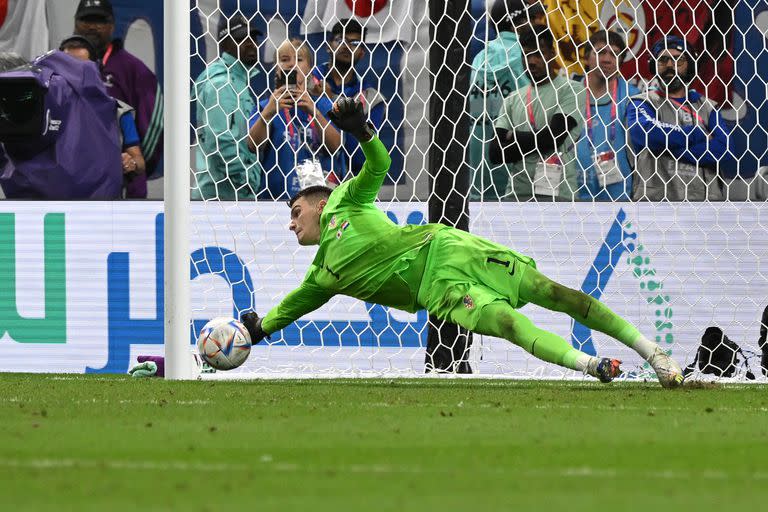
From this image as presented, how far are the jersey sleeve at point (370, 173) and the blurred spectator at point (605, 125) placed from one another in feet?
7.34

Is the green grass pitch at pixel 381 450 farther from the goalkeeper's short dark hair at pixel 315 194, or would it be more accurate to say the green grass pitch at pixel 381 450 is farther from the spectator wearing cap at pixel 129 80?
the spectator wearing cap at pixel 129 80

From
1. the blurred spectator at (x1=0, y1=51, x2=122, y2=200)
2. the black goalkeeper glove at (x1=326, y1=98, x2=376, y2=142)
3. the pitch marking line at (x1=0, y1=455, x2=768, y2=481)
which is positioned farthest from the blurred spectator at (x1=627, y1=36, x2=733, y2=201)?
the pitch marking line at (x1=0, y1=455, x2=768, y2=481)

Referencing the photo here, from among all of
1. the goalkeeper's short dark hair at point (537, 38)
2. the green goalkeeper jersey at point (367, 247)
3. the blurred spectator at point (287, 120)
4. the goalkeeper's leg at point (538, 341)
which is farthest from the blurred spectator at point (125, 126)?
the goalkeeper's leg at point (538, 341)

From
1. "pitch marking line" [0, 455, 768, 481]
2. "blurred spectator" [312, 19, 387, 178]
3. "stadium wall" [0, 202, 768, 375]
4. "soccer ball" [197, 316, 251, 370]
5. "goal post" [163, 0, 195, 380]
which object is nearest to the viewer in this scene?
"pitch marking line" [0, 455, 768, 481]

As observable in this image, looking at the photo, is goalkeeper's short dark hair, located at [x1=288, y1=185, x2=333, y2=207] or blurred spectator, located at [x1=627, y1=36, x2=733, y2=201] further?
blurred spectator, located at [x1=627, y1=36, x2=733, y2=201]

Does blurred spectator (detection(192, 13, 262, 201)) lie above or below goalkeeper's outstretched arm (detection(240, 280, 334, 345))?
above

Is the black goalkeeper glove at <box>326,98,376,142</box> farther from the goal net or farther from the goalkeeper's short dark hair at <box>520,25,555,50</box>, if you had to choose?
the goalkeeper's short dark hair at <box>520,25,555,50</box>

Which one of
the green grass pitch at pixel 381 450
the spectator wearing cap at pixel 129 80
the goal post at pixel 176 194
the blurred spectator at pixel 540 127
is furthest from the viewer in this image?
the spectator wearing cap at pixel 129 80

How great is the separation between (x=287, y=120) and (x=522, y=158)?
5.21 feet

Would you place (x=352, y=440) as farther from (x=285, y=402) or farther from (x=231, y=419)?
(x=285, y=402)

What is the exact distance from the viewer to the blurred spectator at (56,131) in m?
9.50

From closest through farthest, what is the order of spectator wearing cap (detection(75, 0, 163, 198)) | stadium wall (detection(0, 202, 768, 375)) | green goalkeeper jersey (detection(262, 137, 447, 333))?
green goalkeeper jersey (detection(262, 137, 447, 333))
stadium wall (detection(0, 202, 768, 375))
spectator wearing cap (detection(75, 0, 163, 198))

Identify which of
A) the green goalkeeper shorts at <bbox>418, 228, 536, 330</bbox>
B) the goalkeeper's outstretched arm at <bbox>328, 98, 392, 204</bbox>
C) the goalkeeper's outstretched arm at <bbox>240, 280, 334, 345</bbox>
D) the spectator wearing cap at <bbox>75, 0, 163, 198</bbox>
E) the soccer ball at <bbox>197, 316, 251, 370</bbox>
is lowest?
the soccer ball at <bbox>197, 316, 251, 370</bbox>

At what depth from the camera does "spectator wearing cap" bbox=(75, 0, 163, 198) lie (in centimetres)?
941
